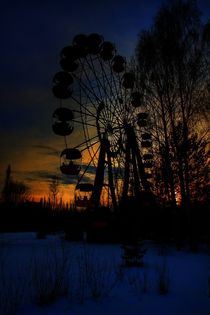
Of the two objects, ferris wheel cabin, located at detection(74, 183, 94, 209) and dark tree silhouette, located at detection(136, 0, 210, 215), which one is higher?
dark tree silhouette, located at detection(136, 0, 210, 215)

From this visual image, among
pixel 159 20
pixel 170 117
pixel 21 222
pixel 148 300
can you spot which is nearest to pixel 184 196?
pixel 170 117

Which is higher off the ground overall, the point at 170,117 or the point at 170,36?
the point at 170,36

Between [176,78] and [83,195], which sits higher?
[176,78]

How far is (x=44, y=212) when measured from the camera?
41594 mm

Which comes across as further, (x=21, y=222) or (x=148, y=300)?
(x=21, y=222)

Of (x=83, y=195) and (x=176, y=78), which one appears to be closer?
(x=176, y=78)

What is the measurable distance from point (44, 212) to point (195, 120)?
2994 centimetres

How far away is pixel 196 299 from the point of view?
217 inches

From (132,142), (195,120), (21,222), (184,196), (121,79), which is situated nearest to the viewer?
(184,196)

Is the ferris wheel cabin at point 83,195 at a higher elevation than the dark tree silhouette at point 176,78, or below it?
below

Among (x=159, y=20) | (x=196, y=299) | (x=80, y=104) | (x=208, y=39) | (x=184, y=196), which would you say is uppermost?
(x=159, y=20)

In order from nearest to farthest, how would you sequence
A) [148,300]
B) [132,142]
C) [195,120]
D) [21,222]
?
[148,300]
[195,120]
[132,142]
[21,222]

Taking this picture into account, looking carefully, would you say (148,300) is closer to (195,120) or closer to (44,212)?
(195,120)

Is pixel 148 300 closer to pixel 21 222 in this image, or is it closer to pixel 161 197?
pixel 161 197
